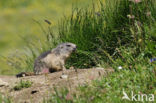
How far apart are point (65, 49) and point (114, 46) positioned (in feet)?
3.29

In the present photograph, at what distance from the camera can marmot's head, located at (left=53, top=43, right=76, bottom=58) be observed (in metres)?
7.86

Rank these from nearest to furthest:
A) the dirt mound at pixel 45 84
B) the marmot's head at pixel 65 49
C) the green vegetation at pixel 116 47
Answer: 1. the green vegetation at pixel 116 47
2. the dirt mound at pixel 45 84
3. the marmot's head at pixel 65 49

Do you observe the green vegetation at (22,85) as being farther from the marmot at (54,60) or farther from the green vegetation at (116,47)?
the green vegetation at (116,47)

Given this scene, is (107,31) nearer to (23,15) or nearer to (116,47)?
(116,47)

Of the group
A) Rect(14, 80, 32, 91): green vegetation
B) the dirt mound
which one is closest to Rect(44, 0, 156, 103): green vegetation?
the dirt mound

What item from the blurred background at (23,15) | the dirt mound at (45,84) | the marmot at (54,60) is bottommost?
the dirt mound at (45,84)

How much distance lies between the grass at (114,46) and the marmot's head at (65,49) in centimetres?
26

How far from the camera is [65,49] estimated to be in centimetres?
795

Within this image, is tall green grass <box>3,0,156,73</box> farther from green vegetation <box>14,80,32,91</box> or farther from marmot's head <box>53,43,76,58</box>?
green vegetation <box>14,80,32,91</box>

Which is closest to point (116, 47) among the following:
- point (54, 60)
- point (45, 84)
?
point (54, 60)

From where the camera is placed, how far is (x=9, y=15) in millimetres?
26891

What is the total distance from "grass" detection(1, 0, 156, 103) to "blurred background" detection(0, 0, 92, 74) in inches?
513

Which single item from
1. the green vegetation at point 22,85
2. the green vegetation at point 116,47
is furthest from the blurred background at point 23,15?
the green vegetation at point 22,85

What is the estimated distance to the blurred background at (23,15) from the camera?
2308cm
